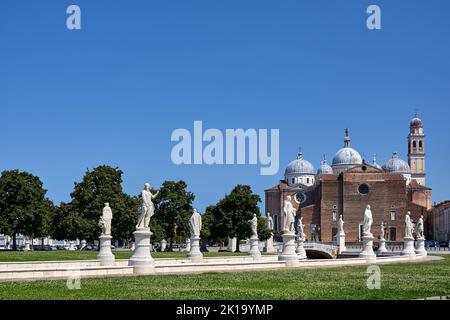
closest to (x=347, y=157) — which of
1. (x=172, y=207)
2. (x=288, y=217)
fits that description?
(x=172, y=207)

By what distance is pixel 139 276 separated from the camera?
27.5 metres

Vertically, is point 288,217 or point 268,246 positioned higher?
point 288,217

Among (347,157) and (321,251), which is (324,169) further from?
(321,251)

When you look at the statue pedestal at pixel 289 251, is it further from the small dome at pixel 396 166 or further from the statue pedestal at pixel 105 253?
the small dome at pixel 396 166

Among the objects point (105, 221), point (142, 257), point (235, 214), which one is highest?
point (235, 214)

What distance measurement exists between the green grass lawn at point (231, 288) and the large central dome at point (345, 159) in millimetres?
125478

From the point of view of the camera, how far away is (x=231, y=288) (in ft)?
71.1

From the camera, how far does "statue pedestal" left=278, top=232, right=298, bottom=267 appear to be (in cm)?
3622

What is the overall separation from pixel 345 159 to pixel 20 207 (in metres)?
94.6

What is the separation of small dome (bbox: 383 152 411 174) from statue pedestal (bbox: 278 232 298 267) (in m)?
123

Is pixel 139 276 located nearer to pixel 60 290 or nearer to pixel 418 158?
pixel 60 290

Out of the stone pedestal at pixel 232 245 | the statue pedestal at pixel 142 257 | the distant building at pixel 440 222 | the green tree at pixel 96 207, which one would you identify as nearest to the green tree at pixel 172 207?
the green tree at pixel 96 207
